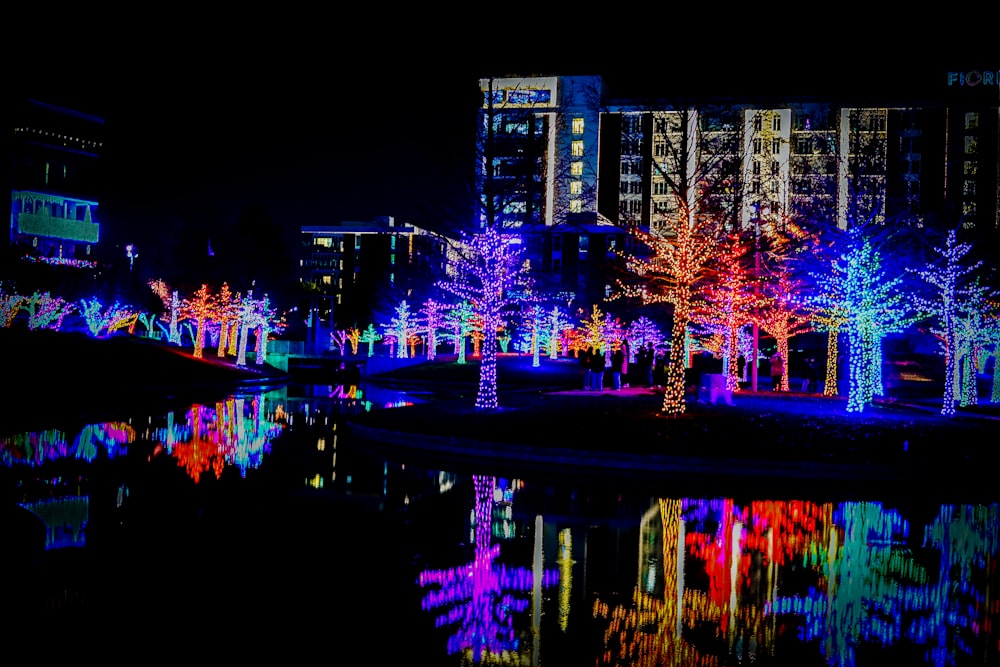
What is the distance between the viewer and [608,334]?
70.9 meters

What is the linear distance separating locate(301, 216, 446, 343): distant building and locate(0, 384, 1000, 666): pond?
63.3 m

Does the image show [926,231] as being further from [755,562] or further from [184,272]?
[184,272]

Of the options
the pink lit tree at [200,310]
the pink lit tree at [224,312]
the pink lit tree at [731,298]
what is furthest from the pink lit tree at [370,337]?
the pink lit tree at [731,298]

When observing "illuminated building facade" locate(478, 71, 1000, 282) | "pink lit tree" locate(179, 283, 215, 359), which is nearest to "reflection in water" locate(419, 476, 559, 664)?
"pink lit tree" locate(179, 283, 215, 359)

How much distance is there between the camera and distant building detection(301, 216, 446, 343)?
90.6 m

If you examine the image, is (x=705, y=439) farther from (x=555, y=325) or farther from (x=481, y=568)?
(x=555, y=325)

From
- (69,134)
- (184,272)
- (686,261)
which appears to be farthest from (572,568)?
(184,272)

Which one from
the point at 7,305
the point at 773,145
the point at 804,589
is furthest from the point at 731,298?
the point at 773,145

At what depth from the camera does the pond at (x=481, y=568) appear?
25.3 ft

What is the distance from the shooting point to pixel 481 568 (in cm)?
1026

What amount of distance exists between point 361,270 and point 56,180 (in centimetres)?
8885

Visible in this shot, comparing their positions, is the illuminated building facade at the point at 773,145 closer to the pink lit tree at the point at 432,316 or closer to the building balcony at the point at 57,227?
the pink lit tree at the point at 432,316

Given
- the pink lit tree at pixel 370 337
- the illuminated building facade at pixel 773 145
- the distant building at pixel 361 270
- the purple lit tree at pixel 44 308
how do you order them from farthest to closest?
the illuminated building facade at pixel 773 145, the distant building at pixel 361 270, the pink lit tree at pixel 370 337, the purple lit tree at pixel 44 308

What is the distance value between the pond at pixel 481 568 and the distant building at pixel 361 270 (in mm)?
63321
